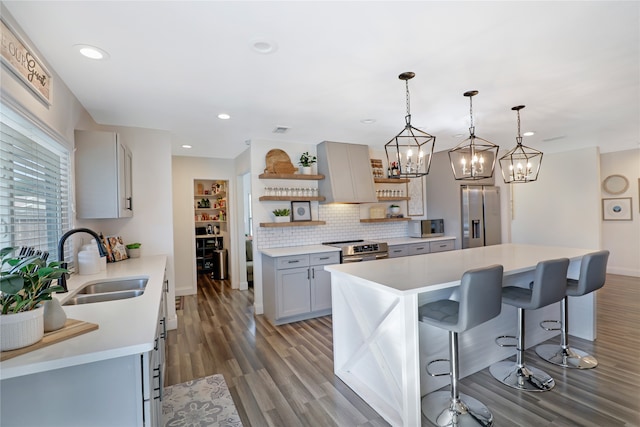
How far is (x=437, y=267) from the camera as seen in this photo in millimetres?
2572

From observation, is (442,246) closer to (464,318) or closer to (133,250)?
(464,318)

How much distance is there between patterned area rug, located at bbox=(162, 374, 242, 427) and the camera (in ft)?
7.01

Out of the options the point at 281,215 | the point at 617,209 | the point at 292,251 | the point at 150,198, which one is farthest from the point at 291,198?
the point at 617,209

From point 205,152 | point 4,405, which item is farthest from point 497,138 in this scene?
point 4,405

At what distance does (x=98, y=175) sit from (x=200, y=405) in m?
2.22

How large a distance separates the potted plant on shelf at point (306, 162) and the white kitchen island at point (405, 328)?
2243mm

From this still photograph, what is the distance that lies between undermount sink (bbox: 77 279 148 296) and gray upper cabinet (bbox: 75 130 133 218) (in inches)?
28.6

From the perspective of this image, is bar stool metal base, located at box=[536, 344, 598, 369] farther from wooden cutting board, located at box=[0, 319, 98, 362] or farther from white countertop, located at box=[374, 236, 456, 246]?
wooden cutting board, located at box=[0, 319, 98, 362]

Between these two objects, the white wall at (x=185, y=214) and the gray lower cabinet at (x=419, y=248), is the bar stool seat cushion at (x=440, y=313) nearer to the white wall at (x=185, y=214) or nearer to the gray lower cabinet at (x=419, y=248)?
the gray lower cabinet at (x=419, y=248)

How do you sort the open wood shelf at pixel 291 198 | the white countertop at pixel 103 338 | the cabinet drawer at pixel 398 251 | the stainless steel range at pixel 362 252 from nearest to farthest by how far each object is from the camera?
1. the white countertop at pixel 103 338
2. the stainless steel range at pixel 362 252
3. the open wood shelf at pixel 291 198
4. the cabinet drawer at pixel 398 251

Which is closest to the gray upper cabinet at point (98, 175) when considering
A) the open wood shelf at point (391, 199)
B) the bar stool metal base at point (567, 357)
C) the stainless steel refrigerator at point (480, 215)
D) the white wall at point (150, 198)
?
the white wall at point (150, 198)

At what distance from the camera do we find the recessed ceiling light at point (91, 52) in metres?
1.99

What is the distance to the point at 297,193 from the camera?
466 cm

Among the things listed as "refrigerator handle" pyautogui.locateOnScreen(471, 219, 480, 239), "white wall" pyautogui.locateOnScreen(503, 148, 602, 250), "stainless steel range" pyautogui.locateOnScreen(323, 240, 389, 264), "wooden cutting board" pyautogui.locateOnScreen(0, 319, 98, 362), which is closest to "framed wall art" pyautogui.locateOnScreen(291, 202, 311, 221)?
"stainless steel range" pyautogui.locateOnScreen(323, 240, 389, 264)
